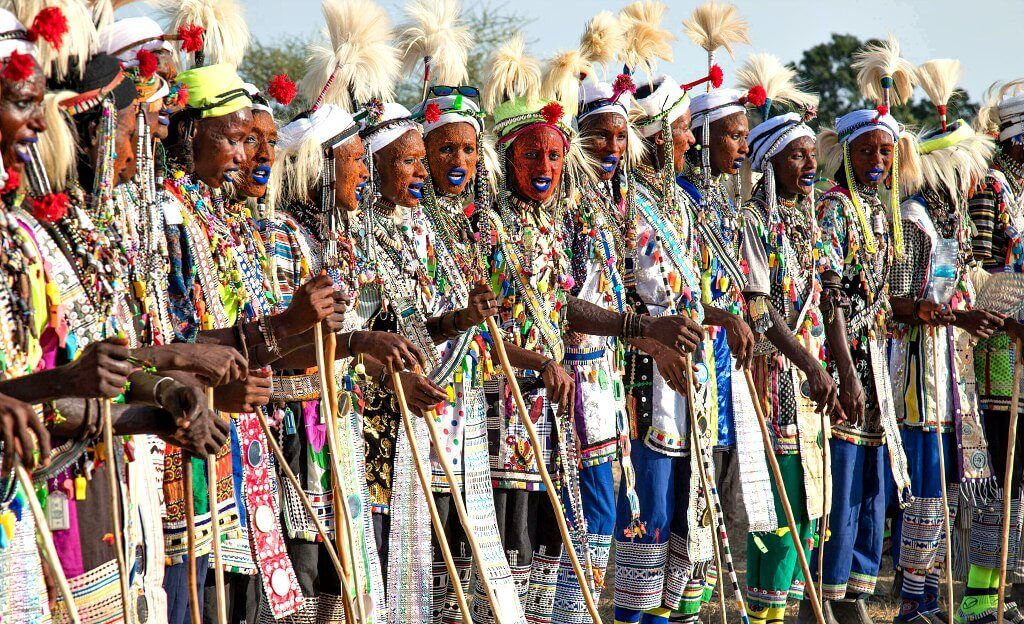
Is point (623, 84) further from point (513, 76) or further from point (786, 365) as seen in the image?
point (786, 365)

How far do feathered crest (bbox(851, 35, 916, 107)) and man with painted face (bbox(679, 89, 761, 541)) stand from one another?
1.21m

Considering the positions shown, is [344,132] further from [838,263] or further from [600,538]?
[838,263]

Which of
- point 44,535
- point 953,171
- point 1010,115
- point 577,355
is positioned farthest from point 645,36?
point 44,535

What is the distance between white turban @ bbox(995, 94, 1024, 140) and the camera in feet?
26.7

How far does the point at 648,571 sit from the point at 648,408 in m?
0.80

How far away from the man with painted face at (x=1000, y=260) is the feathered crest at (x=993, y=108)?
0.04 m

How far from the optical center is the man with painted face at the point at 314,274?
5266mm

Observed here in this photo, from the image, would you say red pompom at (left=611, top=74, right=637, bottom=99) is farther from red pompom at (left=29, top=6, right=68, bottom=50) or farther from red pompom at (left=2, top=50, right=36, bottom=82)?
red pompom at (left=2, top=50, right=36, bottom=82)

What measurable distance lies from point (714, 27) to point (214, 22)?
3122 mm

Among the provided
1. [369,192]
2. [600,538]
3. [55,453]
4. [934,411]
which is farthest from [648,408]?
[55,453]

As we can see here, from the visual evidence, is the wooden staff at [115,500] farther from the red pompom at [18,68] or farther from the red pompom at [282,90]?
the red pompom at [282,90]

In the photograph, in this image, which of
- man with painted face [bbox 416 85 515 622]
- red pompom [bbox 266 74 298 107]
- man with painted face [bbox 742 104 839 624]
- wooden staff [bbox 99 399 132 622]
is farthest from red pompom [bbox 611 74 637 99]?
wooden staff [bbox 99 399 132 622]

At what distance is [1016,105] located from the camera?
8.16 metres

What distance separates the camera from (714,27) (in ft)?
23.9
